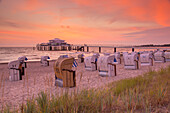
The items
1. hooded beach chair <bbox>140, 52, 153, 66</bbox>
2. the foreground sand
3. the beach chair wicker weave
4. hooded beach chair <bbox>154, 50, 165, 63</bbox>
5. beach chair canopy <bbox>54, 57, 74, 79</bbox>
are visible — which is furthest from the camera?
the beach chair wicker weave

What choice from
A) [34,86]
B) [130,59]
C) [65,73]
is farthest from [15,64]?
[130,59]

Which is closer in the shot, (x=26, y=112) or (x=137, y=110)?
(x=26, y=112)

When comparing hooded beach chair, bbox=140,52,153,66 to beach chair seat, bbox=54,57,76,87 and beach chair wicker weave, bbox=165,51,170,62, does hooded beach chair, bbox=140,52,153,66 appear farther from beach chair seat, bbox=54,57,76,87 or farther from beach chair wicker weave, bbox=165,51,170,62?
beach chair seat, bbox=54,57,76,87

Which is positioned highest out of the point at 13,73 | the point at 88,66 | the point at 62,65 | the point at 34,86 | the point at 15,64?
the point at 62,65

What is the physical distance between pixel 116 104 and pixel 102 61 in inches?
207

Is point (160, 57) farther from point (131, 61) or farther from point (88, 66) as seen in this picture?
point (88, 66)

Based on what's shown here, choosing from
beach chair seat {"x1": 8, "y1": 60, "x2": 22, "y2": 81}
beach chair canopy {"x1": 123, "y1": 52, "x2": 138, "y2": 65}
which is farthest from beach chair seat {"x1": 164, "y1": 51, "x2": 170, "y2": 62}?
beach chair seat {"x1": 8, "y1": 60, "x2": 22, "y2": 81}

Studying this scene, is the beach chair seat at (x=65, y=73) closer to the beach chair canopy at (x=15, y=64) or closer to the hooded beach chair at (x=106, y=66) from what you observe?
the hooded beach chair at (x=106, y=66)

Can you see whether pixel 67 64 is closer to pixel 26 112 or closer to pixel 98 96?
pixel 98 96

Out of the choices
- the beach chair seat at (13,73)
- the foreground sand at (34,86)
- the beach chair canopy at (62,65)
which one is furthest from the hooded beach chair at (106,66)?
the beach chair seat at (13,73)

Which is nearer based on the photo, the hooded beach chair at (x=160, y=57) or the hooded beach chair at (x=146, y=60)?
the hooded beach chair at (x=146, y=60)

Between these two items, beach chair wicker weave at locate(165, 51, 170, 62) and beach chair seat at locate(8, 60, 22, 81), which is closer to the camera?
beach chair seat at locate(8, 60, 22, 81)

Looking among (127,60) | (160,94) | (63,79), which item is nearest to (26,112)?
(160,94)

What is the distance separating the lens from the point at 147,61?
12.3m
